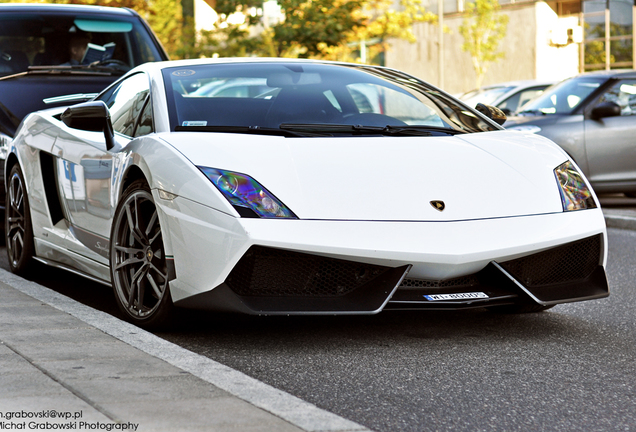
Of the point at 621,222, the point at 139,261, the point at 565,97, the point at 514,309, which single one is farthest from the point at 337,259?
the point at 565,97

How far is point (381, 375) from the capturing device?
12.7ft

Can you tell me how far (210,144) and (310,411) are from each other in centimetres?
167

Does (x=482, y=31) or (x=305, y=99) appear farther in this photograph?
(x=482, y=31)

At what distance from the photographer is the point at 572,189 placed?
4621 millimetres

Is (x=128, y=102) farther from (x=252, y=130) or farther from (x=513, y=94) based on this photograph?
(x=513, y=94)

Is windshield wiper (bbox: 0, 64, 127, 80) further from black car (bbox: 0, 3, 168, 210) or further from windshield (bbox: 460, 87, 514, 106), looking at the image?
windshield (bbox: 460, 87, 514, 106)

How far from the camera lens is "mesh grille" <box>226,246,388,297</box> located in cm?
409

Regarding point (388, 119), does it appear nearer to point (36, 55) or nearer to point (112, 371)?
point (112, 371)

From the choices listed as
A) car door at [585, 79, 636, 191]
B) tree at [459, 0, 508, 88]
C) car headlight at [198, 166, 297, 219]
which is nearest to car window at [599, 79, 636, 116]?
car door at [585, 79, 636, 191]

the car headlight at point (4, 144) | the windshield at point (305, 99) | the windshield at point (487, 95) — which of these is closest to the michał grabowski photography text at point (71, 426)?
the windshield at point (305, 99)

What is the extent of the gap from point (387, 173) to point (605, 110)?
A: 730 cm

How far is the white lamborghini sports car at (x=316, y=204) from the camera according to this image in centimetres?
409

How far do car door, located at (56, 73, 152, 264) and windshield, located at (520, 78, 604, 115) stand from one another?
678cm

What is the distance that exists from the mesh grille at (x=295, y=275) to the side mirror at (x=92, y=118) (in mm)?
1376
